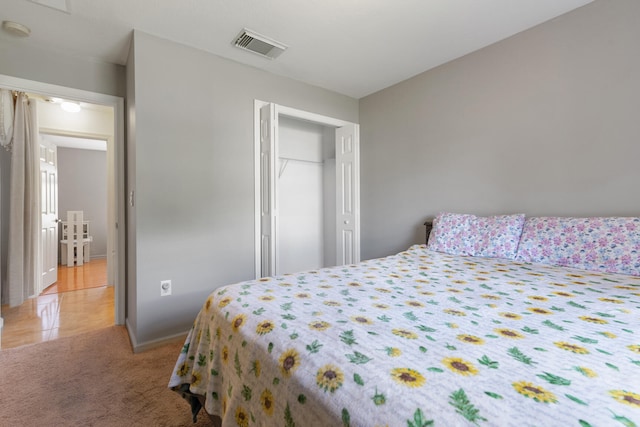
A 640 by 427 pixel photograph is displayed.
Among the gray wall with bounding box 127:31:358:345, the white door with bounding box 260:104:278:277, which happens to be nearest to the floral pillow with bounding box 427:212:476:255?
the white door with bounding box 260:104:278:277

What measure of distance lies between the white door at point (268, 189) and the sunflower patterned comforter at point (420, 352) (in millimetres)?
1292

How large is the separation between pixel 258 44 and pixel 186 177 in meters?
1.29

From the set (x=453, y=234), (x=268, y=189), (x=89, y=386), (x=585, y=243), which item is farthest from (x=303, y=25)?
(x=89, y=386)

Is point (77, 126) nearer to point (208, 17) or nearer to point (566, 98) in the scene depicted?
point (208, 17)

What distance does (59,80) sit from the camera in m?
2.35

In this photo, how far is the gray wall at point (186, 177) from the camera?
219 cm

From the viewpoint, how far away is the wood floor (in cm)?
241

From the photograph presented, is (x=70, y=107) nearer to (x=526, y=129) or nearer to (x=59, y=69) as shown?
(x=59, y=69)

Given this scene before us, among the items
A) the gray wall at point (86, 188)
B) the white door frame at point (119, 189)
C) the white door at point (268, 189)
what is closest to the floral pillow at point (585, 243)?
the white door at point (268, 189)

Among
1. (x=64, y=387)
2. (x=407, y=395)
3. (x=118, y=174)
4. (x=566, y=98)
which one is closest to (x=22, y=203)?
(x=118, y=174)

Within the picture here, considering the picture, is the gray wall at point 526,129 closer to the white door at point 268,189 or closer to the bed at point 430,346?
the bed at point 430,346

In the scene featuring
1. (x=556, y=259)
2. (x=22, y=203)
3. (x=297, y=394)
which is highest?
(x=22, y=203)

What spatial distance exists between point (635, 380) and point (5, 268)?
4.73m

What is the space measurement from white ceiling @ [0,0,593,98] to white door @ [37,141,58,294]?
218cm
